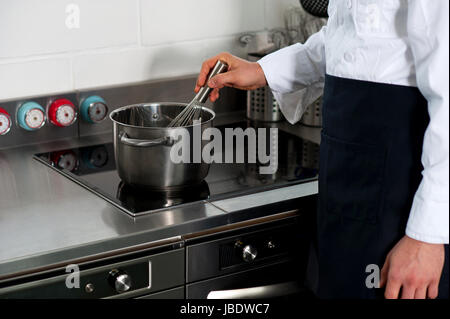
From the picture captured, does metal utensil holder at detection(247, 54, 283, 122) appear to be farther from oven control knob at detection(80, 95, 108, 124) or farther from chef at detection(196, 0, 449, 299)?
chef at detection(196, 0, 449, 299)

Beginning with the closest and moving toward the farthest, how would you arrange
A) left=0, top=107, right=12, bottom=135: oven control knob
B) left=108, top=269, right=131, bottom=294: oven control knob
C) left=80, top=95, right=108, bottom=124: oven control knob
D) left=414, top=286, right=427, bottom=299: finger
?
left=414, top=286, right=427, bottom=299: finger < left=108, top=269, right=131, bottom=294: oven control knob < left=0, top=107, right=12, bottom=135: oven control knob < left=80, top=95, right=108, bottom=124: oven control knob

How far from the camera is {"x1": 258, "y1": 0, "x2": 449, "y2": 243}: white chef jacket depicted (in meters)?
1.05

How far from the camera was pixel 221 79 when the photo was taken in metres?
1.47

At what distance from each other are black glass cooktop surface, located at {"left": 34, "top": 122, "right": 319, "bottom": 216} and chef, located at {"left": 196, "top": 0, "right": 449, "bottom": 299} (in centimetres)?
23

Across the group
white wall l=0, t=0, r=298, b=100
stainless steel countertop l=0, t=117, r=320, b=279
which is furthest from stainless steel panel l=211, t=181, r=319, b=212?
white wall l=0, t=0, r=298, b=100

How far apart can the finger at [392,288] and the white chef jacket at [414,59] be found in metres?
0.09

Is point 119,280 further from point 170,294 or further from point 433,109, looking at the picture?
point 433,109

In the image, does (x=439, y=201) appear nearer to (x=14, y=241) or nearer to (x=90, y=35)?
(x=14, y=241)

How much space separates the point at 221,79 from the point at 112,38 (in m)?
0.46

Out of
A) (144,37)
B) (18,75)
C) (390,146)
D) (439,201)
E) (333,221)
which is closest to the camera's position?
(439,201)

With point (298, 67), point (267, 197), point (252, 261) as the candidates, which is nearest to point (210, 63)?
point (298, 67)

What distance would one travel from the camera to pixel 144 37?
6.09 ft
